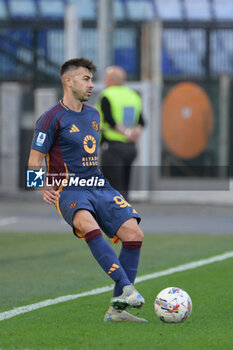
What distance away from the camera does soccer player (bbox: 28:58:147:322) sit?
673cm

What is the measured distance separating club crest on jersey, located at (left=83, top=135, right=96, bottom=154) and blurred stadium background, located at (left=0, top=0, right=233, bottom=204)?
41.2ft

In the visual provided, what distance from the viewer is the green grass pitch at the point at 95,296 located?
588cm

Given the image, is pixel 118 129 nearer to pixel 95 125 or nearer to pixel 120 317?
pixel 95 125

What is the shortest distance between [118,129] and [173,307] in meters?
8.06

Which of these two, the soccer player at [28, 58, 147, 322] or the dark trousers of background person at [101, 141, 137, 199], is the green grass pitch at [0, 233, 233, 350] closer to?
the soccer player at [28, 58, 147, 322]

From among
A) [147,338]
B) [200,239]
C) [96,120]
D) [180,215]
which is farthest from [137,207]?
[147,338]

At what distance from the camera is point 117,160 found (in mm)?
14523

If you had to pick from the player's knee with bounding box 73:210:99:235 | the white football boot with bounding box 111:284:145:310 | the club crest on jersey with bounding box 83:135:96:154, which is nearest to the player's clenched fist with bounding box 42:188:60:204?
the player's knee with bounding box 73:210:99:235

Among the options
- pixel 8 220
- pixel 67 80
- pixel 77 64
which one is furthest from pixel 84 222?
pixel 8 220

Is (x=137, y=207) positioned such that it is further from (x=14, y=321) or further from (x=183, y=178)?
(x=14, y=321)

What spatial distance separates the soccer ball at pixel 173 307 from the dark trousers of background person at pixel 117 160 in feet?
25.6

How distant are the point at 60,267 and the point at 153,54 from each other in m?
11.0

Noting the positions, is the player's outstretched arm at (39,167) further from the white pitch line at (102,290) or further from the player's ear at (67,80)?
the white pitch line at (102,290)

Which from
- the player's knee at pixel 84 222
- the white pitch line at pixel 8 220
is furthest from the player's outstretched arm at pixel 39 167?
the white pitch line at pixel 8 220
